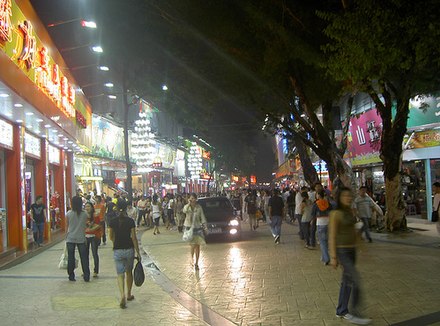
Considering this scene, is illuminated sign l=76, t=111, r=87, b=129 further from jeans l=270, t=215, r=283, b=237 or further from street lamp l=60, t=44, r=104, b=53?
jeans l=270, t=215, r=283, b=237

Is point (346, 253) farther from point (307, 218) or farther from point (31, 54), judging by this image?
point (31, 54)

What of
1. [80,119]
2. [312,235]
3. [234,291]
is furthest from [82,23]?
[234,291]

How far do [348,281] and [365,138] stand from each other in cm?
1723

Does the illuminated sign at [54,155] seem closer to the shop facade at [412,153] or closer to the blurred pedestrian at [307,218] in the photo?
the blurred pedestrian at [307,218]

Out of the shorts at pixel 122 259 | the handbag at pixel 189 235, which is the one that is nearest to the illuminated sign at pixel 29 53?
the shorts at pixel 122 259

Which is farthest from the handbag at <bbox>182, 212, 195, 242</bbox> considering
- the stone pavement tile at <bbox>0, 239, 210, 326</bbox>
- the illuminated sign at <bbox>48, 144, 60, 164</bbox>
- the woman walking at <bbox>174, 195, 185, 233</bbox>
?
the woman walking at <bbox>174, 195, 185, 233</bbox>

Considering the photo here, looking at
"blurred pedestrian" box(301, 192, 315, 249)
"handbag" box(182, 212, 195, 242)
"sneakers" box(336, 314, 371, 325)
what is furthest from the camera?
"blurred pedestrian" box(301, 192, 315, 249)

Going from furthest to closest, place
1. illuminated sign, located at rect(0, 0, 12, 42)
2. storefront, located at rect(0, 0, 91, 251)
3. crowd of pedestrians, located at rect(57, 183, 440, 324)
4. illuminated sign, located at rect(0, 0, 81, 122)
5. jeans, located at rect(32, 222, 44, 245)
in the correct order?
jeans, located at rect(32, 222, 44, 245), storefront, located at rect(0, 0, 91, 251), illuminated sign, located at rect(0, 0, 81, 122), illuminated sign, located at rect(0, 0, 12, 42), crowd of pedestrians, located at rect(57, 183, 440, 324)

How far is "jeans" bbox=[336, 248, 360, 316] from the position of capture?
596 centimetres

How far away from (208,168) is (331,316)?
7002cm

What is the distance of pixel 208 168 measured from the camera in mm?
76375

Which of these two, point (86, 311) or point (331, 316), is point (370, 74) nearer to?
point (331, 316)

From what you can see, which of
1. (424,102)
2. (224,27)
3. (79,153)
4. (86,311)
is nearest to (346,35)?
(224,27)

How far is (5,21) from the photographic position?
30.9ft
